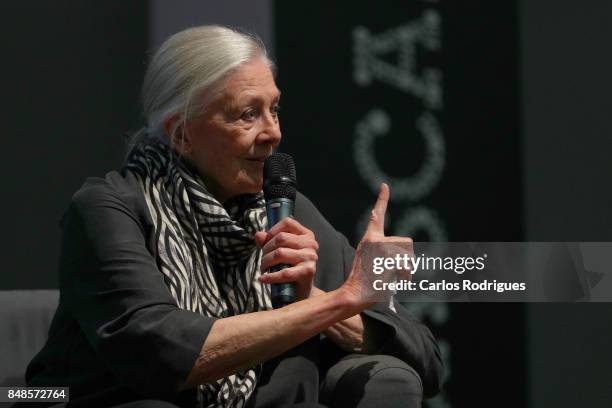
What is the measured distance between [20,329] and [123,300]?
673 millimetres

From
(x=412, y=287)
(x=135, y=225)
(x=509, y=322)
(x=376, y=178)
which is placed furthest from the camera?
(x=509, y=322)

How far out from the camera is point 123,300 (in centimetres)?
230

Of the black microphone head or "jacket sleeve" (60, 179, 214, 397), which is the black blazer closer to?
"jacket sleeve" (60, 179, 214, 397)

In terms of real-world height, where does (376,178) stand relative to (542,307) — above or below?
above

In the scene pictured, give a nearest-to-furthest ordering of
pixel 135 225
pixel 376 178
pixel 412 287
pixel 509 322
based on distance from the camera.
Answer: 1. pixel 135 225
2. pixel 412 287
3. pixel 376 178
4. pixel 509 322

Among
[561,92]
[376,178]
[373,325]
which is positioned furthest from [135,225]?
[561,92]

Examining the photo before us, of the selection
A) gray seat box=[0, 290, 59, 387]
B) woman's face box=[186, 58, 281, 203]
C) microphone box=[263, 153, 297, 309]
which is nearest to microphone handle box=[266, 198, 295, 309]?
microphone box=[263, 153, 297, 309]

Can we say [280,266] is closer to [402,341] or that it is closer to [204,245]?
[204,245]

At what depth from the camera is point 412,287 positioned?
2.63 meters

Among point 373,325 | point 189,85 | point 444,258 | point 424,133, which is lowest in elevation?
point 373,325

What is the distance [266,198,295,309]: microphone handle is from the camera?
92.1 inches

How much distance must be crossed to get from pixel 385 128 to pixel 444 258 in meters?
1.86

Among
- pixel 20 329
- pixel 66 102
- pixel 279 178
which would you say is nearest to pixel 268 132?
pixel 279 178

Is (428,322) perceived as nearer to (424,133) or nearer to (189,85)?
(424,133)
